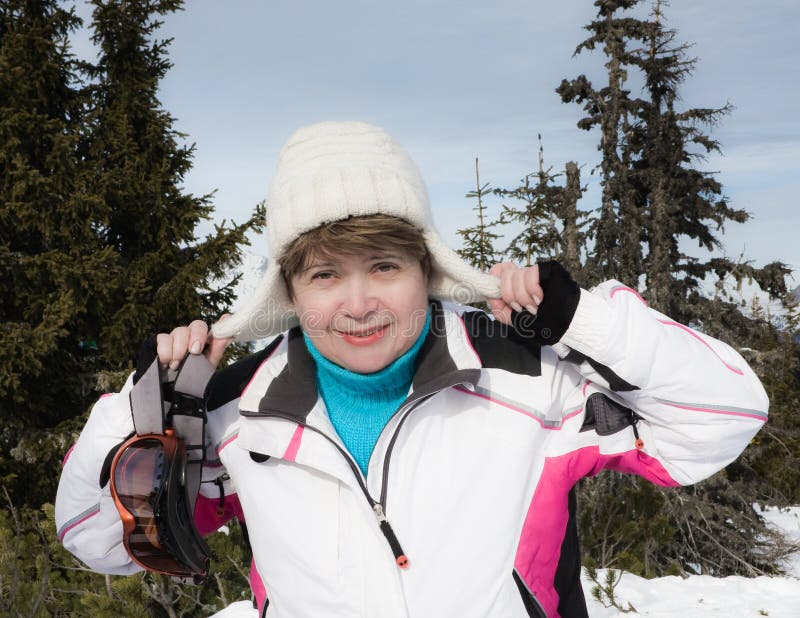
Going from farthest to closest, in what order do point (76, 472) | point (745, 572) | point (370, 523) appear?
1. point (745, 572)
2. point (76, 472)
3. point (370, 523)

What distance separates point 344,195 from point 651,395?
3.12 feet

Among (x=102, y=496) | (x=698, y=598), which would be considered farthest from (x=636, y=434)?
(x=698, y=598)

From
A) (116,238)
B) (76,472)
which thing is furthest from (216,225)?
(76,472)

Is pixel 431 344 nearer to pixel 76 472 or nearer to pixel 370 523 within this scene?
pixel 370 523

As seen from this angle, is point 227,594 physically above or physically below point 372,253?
below

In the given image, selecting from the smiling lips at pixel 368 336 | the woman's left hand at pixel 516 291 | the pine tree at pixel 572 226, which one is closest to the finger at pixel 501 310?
the woman's left hand at pixel 516 291

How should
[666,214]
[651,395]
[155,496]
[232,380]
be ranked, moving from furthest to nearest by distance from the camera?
[666,214]
[232,380]
[155,496]
[651,395]

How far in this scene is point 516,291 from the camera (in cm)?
165

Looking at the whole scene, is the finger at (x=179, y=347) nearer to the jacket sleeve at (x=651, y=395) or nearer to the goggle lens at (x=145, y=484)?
the goggle lens at (x=145, y=484)

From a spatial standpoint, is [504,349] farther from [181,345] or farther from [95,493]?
[95,493]

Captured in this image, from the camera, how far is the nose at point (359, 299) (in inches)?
65.9

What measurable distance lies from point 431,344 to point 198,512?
0.95 m

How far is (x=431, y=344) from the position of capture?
1816 mm

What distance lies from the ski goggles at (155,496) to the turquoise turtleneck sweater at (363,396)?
17.9 inches
